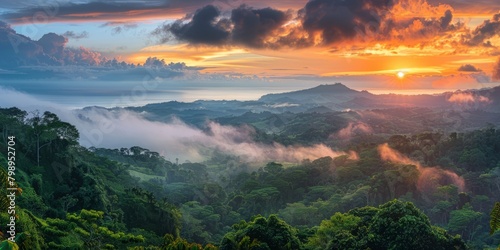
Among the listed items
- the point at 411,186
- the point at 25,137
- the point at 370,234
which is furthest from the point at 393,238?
the point at 411,186

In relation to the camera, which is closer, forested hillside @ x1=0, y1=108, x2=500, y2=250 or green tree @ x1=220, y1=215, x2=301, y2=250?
forested hillside @ x1=0, y1=108, x2=500, y2=250

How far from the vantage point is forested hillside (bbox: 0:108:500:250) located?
2625 cm

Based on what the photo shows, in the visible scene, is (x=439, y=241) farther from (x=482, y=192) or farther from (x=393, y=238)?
(x=482, y=192)

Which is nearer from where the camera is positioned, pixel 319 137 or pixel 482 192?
pixel 482 192

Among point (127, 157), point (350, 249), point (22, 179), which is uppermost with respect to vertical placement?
point (22, 179)

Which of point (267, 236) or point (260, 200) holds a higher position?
point (267, 236)

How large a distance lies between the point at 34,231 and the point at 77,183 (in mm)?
19427

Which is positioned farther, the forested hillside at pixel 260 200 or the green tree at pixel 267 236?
the green tree at pixel 267 236

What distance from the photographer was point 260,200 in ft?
214

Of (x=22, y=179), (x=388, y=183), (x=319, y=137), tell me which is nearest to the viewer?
(x=22, y=179)

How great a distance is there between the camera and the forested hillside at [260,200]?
26250 mm

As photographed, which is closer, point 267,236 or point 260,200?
point 267,236

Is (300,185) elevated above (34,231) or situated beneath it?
situated beneath

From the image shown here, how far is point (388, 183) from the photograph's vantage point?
61375 millimetres
